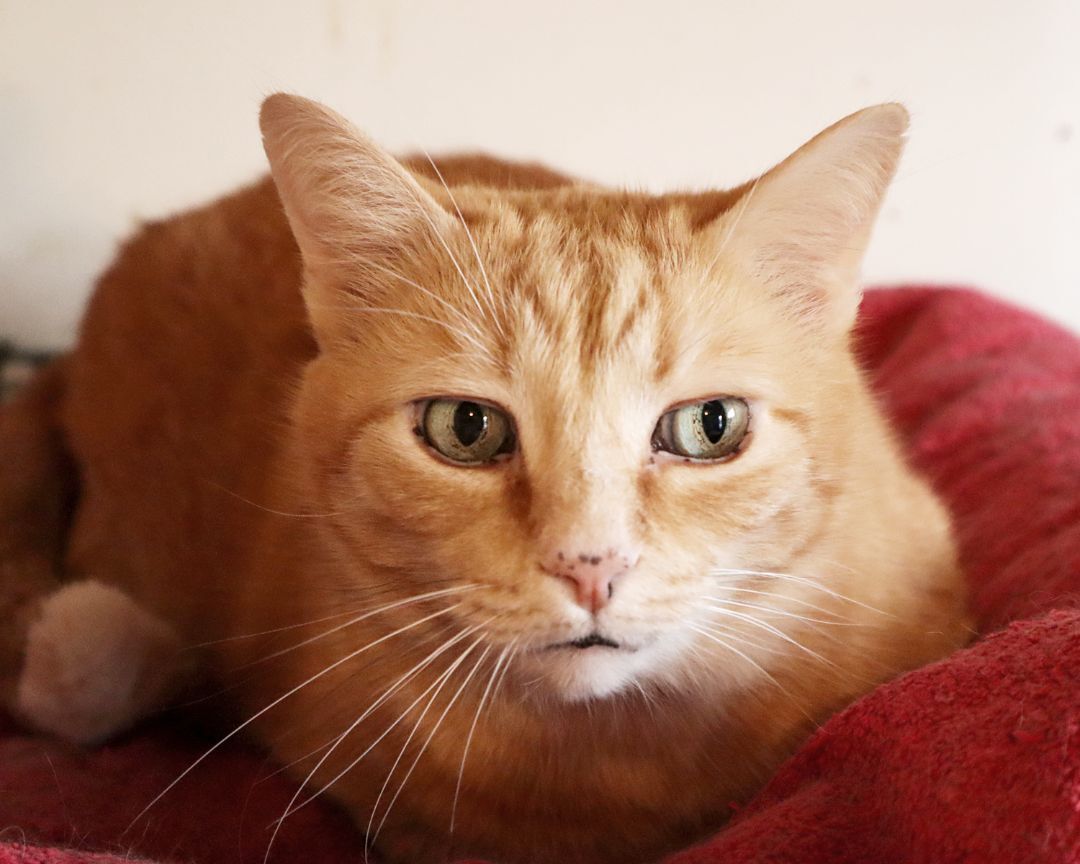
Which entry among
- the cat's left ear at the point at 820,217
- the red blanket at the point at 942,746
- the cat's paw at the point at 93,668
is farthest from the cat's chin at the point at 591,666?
the cat's paw at the point at 93,668

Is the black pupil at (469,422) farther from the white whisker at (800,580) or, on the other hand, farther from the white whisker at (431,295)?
the white whisker at (800,580)

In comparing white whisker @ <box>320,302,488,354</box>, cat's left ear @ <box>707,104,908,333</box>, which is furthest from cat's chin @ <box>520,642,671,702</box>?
cat's left ear @ <box>707,104,908,333</box>

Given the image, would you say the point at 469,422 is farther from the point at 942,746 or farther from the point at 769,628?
the point at 942,746

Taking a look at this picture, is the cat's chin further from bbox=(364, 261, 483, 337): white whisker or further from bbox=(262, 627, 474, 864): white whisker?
bbox=(364, 261, 483, 337): white whisker

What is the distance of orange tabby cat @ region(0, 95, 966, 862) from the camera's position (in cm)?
83

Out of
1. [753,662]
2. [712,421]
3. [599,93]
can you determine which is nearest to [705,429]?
[712,421]

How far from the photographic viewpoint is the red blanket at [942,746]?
26.6 inches

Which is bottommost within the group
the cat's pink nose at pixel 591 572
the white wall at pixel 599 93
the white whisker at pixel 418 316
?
the cat's pink nose at pixel 591 572

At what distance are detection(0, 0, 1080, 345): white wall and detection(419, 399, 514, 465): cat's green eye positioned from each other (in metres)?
Answer: 1.39

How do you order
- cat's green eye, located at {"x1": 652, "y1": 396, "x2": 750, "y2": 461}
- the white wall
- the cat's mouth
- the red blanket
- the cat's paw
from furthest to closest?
the white wall, the cat's paw, cat's green eye, located at {"x1": 652, "y1": 396, "x2": 750, "y2": 461}, the cat's mouth, the red blanket

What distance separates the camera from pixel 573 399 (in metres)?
0.84

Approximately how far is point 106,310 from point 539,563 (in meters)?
1.28

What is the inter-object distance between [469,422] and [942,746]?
0.50 meters

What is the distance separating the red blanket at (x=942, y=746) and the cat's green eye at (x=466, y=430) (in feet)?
1.32
